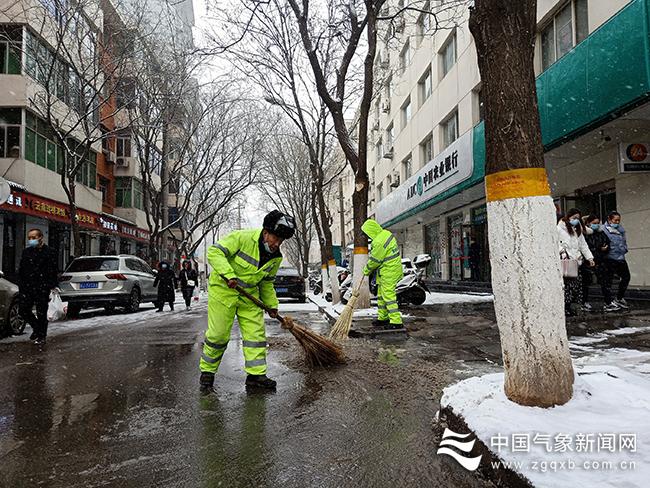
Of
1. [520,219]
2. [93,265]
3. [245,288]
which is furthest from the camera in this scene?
[93,265]

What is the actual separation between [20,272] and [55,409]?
4.43 meters

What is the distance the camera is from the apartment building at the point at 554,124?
314 inches

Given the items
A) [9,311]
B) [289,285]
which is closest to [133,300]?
[9,311]

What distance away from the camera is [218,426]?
3293 mm

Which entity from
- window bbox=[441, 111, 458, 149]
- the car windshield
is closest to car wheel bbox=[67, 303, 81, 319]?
the car windshield

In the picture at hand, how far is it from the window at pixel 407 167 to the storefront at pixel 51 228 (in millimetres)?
15388

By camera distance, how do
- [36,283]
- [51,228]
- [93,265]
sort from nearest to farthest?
[36,283], [93,265], [51,228]

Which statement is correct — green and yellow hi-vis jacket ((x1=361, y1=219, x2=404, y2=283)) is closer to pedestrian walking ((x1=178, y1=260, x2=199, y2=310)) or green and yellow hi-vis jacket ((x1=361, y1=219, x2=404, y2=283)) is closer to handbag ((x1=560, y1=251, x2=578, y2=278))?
handbag ((x1=560, y1=251, x2=578, y2=278))

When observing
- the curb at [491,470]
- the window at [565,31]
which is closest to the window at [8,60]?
the window at [565,31]

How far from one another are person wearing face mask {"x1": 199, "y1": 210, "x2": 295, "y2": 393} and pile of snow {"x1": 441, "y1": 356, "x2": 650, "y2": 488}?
1.82 m

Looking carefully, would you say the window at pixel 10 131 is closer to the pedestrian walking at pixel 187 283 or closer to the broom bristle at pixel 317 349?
the pedestrian walking at pixel 187 283

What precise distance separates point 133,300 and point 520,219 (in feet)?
38.1

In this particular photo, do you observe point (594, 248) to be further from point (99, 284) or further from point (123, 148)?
point (123, 148)

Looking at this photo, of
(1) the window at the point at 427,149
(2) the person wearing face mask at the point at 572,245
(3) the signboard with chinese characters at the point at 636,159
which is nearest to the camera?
(2) the person wearing face mask at the point at 572,245
